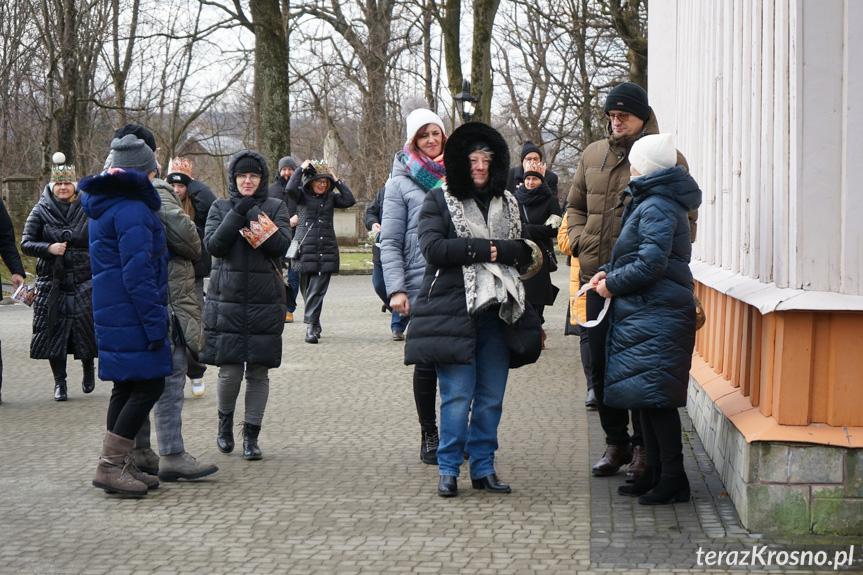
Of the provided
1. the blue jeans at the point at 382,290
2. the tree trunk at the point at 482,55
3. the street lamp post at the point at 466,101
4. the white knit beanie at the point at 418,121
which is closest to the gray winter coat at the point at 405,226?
the white knit beanie at the point at 418,121

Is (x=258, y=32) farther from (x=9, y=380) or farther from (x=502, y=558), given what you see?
(x=502, y=558)

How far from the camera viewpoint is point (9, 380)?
10.2 m

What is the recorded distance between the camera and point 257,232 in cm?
666

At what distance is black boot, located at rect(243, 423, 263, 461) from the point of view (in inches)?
263

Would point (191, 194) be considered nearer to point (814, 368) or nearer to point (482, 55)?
point (814, 368)

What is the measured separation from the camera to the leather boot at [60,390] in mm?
9055

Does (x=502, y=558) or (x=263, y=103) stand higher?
(x=263, y=103)

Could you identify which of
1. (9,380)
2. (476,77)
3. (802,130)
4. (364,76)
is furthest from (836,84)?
(364,76)

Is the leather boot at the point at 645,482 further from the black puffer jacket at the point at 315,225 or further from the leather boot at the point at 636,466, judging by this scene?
the black puffer jacket at the point at 315,225

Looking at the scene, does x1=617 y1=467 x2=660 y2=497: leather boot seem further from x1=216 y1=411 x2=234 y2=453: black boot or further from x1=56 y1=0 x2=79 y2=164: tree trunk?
x1=56 y1=0 x2=79 y2=164: tree trunk

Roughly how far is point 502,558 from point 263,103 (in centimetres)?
1579

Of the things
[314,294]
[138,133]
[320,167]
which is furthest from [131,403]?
[320,167]

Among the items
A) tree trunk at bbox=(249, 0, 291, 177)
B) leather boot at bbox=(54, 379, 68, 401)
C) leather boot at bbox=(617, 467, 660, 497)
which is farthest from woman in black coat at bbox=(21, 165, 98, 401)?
tree trunk at bbox=(249, 0, 291, 177)

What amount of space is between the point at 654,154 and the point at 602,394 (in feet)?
4.68
